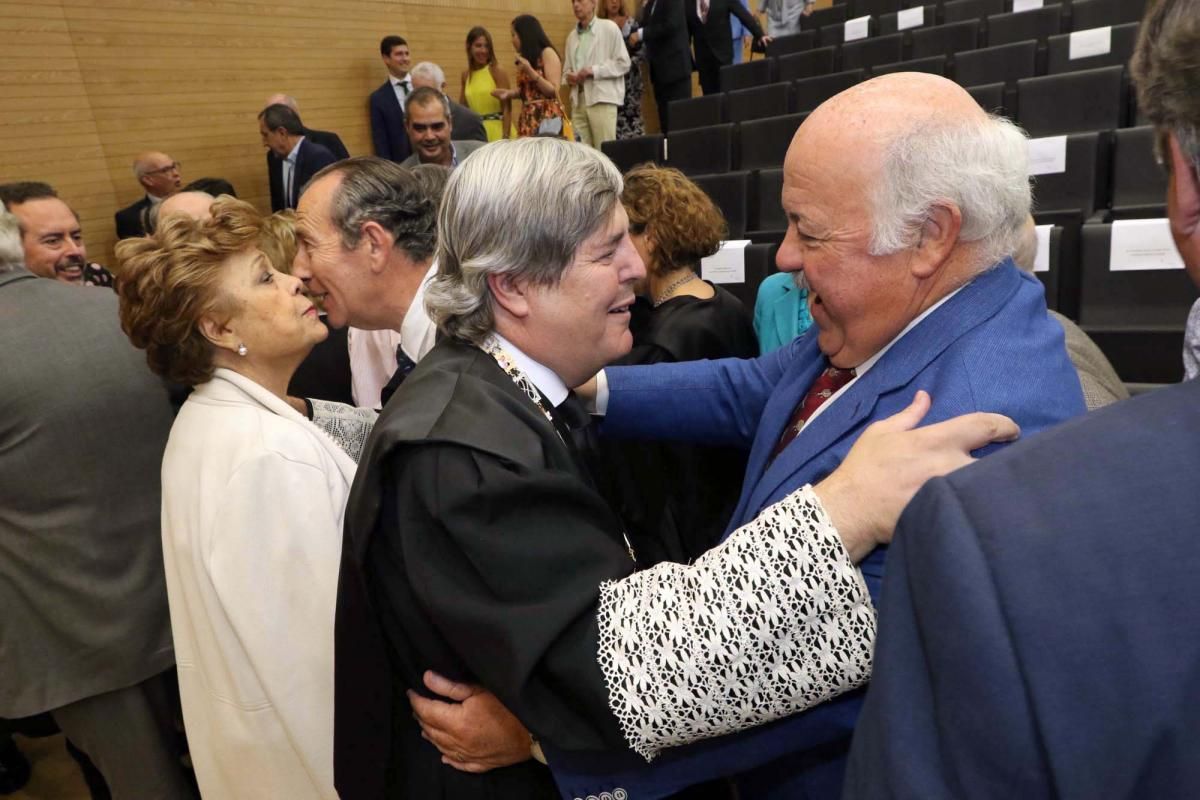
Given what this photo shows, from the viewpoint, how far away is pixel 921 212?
1.01 metres

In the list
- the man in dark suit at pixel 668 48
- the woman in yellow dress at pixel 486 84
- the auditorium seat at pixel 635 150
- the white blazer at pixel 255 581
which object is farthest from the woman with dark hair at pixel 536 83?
the white blazer at pixel 255 581

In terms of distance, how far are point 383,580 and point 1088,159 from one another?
3439 mm

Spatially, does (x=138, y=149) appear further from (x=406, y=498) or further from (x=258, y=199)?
(x=406, y=498)

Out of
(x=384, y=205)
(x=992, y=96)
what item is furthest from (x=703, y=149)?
(x=384, y=205)

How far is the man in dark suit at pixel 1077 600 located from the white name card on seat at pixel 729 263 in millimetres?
2741

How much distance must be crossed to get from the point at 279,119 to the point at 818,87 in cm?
374

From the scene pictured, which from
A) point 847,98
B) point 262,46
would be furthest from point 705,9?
point 847,98

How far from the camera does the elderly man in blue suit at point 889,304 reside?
0.97 metres

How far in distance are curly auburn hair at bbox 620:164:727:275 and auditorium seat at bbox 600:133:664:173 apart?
2.93m

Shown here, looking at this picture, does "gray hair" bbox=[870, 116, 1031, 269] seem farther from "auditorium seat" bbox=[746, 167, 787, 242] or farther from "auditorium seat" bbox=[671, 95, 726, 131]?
"auditorium seat" bbox=[671, 95, 726, 131]

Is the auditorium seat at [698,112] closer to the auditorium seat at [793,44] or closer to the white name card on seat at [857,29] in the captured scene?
the auditorium seat at [793,44]

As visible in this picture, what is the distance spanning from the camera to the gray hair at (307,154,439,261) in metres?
1.84

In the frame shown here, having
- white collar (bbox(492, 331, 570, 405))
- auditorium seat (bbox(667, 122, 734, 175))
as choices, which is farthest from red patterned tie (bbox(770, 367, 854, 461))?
auditorium seat (bbox(667, 122, 734, 175))

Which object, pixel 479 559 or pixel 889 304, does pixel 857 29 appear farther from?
pixel 479 559
